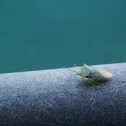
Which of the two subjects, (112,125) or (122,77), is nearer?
(112,125)

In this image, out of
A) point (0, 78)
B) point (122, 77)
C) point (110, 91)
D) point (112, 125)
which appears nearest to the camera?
point (112, 125)

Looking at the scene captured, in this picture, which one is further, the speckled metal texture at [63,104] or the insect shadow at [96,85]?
the insect shadow at [96,85]

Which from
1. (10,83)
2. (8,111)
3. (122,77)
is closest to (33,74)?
(10,83)

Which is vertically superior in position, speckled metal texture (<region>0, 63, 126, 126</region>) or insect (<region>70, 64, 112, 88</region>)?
insect (<region>70, 64, 112, 88</region>)

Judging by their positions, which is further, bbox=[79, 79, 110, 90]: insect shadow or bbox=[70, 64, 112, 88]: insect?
bbox=[70, 64, 112, 88]: insect

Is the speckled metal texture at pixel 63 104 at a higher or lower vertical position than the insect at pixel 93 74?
lower

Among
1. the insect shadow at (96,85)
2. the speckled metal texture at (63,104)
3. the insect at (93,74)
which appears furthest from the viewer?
the insect at (93,74)

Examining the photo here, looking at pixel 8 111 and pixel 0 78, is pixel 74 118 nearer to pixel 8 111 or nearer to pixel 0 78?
pixel 8 111

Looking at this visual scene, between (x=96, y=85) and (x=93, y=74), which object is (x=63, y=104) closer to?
(x=96, y=85)

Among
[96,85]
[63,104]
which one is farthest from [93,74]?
[63,104]
